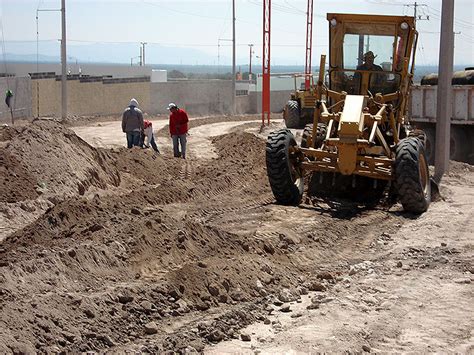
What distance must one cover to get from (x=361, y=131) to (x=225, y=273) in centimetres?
501

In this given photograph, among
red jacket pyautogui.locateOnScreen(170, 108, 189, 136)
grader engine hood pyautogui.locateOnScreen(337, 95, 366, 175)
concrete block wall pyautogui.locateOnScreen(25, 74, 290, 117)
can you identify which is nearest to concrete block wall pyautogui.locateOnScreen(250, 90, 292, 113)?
concrete block wall pyautogui.locateOnScreen(25, 74, 290, 117)

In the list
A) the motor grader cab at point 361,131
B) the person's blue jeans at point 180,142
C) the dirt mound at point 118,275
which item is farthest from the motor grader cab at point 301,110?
the dirt mound at point 118,275

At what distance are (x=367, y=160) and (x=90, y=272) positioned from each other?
5.81m

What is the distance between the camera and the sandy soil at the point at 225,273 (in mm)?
7543

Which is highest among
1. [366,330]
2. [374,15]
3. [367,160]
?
[374,15]

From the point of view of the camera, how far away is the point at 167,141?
28.3 meters

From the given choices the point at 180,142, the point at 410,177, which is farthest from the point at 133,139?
the point at 410,177

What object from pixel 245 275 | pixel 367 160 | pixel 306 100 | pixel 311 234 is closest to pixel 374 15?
pixel 367 160

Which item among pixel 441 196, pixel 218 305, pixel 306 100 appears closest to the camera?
pixel 218 305

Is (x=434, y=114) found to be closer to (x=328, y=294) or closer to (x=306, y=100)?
(x=306, y=100)

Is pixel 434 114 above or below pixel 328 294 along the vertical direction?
above

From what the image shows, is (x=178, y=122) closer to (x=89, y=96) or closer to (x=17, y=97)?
(x=17, y=97)

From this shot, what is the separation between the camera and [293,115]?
109 feet

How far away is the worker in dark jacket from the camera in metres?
20.3
